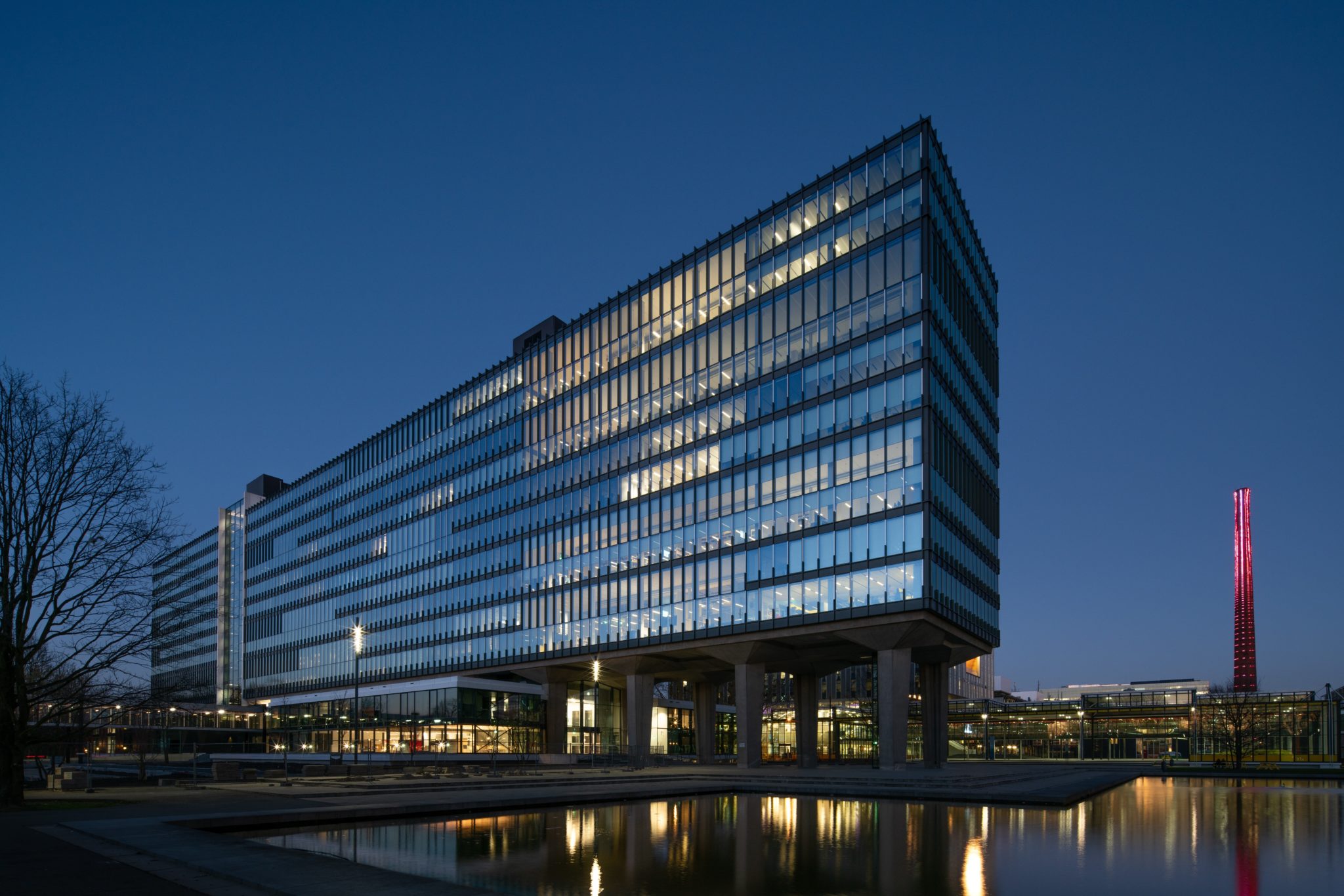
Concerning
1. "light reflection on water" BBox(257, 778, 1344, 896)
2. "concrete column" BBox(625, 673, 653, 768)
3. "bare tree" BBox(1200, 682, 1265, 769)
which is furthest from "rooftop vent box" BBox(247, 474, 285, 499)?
"light reflection on water" BBox(257, 778, 1344, 896)

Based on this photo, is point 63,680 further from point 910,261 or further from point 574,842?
point 910,261

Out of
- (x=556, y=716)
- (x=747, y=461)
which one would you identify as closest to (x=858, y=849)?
(x=747, y=461)

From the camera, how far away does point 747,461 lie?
236 feet

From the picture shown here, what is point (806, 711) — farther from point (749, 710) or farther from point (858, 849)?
point (858, 849)

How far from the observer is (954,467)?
67812 millimetres

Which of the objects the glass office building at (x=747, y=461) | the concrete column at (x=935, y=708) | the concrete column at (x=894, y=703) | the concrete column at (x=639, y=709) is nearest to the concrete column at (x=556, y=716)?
the glass office building at (x=747, y=461)

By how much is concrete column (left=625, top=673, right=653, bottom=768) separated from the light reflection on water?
43.3m

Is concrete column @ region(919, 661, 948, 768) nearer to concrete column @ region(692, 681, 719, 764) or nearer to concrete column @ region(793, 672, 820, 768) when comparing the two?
concrete column @ region(793, 672, 820, 768)

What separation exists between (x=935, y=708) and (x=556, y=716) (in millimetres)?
35593

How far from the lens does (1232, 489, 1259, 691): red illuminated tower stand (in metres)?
156

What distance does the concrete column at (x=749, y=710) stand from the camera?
72312 millimetres

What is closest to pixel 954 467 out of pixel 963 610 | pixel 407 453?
pixel 963 610

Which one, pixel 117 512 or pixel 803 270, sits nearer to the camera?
pixel 117 512

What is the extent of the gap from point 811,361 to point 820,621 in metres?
16.4
